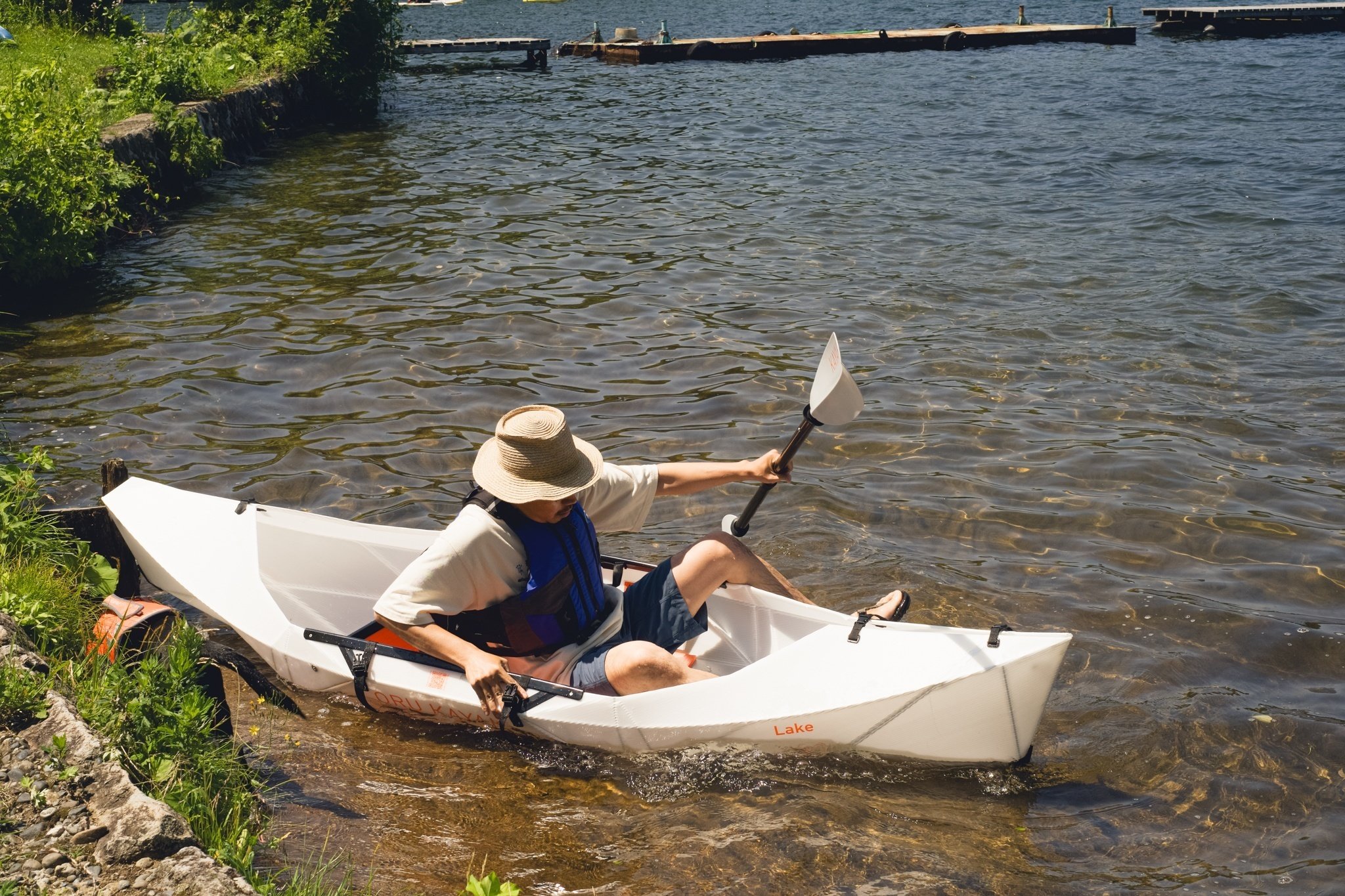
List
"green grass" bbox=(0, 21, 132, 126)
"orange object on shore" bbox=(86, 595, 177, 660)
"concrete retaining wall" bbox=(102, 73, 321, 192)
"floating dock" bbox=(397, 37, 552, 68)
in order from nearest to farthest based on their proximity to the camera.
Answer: "orange object on shore" bbox=(86, 595, 177, 660)
"green grass" bbox=(0, 21, 132, 126)
"concrete retaining wall" bbox=(102, 73, 321, 192)
"floating dock" bbox=(397, 37, 552, 68)

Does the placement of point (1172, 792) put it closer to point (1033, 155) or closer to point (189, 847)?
point (189, 847)

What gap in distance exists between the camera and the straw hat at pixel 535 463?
3914 mm

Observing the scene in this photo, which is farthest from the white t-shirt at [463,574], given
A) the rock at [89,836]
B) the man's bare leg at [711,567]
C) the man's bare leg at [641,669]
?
the rock at [89,836]

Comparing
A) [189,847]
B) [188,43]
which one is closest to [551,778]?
[189,847]

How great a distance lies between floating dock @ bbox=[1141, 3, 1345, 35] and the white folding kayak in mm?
26064

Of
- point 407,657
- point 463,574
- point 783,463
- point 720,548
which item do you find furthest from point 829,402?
point 407,657

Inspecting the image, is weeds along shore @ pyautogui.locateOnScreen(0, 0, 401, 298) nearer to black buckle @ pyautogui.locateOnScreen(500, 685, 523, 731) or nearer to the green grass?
the green grass

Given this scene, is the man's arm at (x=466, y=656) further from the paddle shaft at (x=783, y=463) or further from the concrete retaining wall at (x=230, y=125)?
the concrete retaining wall at (x=230, y=125)

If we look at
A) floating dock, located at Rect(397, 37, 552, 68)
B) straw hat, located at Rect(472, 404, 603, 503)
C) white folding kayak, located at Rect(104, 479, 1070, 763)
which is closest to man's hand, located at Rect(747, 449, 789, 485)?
white folding kayak, located at Rect(104, 479, 1070, 763)

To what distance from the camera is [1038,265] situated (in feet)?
32.9

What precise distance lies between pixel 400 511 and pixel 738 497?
1.85 meters

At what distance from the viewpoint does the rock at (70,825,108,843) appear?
8.48ft

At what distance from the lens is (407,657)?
438 cm

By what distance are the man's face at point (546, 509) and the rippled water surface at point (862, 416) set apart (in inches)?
34.2
